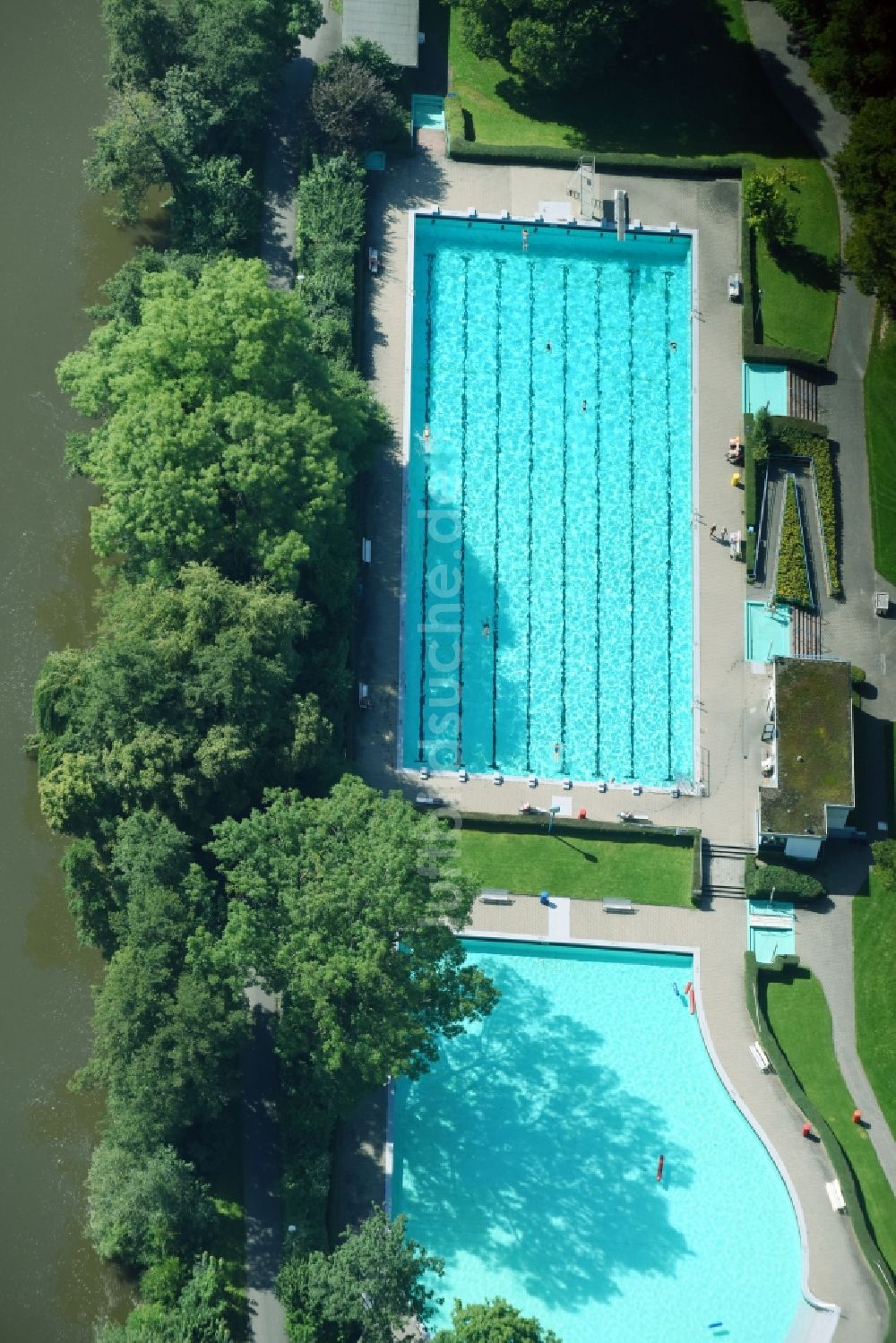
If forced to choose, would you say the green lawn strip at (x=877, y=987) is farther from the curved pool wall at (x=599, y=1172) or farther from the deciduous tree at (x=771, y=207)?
the deciduous tree at (x=771, y=207)

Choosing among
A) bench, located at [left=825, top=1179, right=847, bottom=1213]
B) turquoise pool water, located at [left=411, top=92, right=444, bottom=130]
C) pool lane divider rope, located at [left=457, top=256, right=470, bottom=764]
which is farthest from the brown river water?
bench, located at [left=825, top=1179, right=847, bottom=1213]

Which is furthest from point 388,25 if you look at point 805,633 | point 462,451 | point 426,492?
point 805,633

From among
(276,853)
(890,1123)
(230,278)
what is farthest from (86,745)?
(890,1123)

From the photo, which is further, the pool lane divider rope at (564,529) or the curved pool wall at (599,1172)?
the pool lane divider rope at (564,529)

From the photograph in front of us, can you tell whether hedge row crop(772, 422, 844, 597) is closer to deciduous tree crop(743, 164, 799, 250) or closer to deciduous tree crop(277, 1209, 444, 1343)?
deciduous tree crop(743, 164, 799, 250)

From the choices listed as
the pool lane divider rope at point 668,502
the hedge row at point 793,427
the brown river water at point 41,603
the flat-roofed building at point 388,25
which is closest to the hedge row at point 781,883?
the pool lane divider rope at point 668,502
